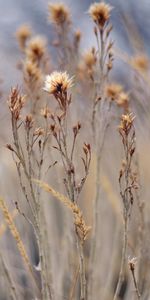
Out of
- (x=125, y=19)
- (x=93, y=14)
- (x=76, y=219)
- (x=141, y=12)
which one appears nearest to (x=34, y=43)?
(x=93, y=14)

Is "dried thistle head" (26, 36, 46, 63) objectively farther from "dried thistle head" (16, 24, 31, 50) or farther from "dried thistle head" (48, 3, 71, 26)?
"dried thistle head" (16, 24, 31, 50)

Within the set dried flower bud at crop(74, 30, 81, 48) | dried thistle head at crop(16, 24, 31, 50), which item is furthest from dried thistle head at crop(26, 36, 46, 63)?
dried thistle head at crop(16, 24, 31, 50)

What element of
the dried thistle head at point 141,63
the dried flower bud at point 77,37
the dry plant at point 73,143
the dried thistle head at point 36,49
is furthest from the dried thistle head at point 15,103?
the dried thistle head at point 141,63

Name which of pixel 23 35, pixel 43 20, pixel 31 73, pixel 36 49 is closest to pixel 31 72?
pixel 31 73

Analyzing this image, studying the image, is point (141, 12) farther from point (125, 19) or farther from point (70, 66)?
point (70, 66)

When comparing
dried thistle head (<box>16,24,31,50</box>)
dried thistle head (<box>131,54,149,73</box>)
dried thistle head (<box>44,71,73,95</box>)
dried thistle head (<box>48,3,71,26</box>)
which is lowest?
dried thistle head (<box>44,71,73,95</box>)

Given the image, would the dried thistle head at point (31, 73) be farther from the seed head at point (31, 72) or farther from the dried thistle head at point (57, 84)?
the dried thistle head at point (57, 84)
